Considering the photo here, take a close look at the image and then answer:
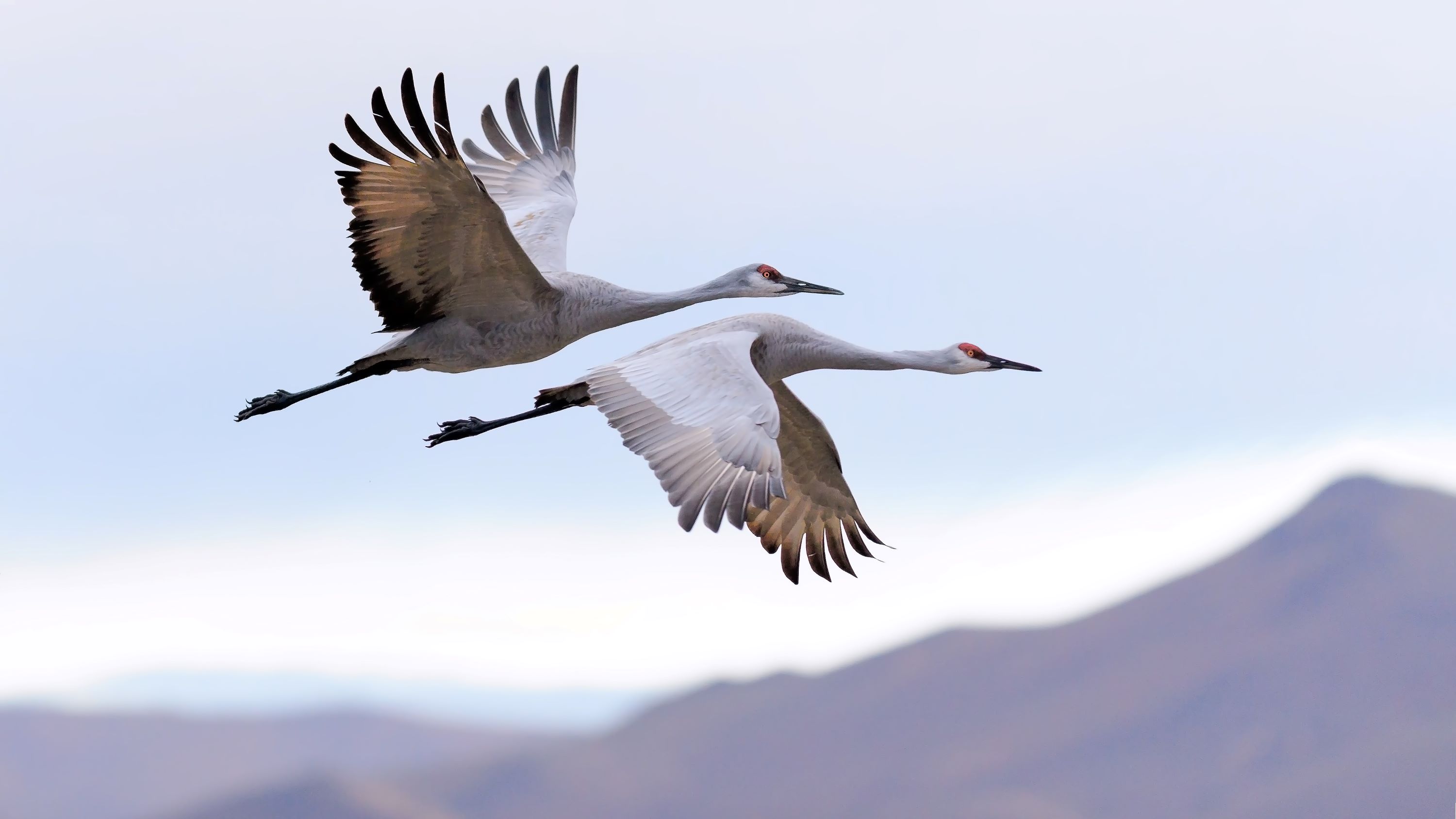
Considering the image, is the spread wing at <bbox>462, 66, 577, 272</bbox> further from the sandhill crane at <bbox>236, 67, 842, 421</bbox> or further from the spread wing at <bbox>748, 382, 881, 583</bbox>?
the spread wing at <bbox>748, 382, 881, 583</bbox>

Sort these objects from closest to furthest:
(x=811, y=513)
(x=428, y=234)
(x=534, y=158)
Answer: (x=428, y=234), (x=811, y=513), (x=534, y=158)

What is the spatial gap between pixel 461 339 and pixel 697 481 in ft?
7.31

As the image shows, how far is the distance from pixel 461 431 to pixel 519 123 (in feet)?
9.63

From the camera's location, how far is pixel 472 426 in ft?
38.7

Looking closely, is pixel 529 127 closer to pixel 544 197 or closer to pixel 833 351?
pixel 544 197

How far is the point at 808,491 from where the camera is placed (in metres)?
12.1

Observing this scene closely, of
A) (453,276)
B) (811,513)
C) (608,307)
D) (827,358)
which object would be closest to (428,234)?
(453,276)

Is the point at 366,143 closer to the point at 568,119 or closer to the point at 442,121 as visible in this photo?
the point at 442,121

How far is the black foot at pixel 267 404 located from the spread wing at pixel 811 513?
3.02 m

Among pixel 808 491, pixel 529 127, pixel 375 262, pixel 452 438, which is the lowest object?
pixel 808 491

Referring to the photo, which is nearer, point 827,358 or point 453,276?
point 453,276

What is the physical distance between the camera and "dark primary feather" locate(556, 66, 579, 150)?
13.7 m

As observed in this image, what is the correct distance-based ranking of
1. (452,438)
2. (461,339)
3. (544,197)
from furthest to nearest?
(544,197) → (452,438) → (461,339)

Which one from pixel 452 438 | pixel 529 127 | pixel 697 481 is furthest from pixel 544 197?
pixel 697 481
